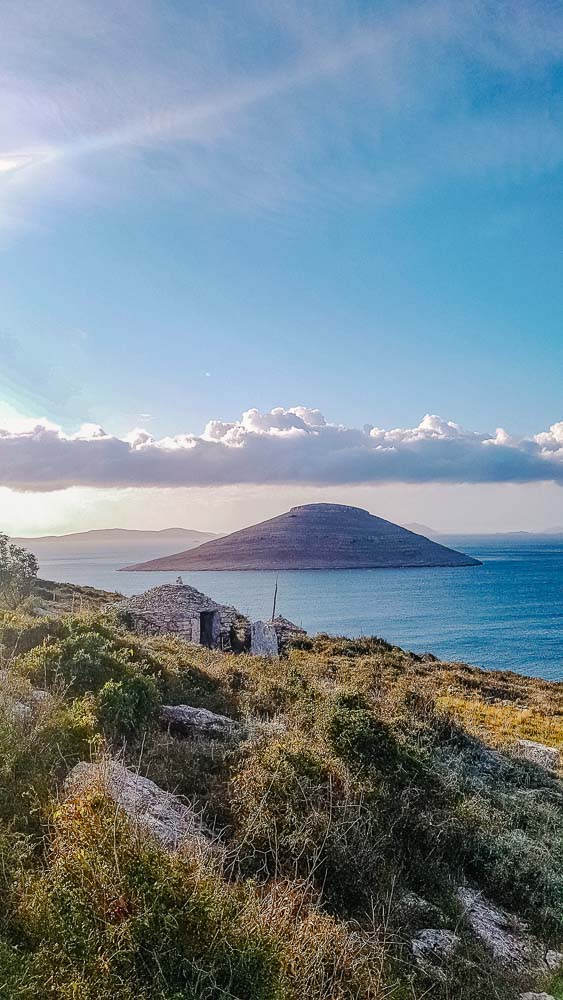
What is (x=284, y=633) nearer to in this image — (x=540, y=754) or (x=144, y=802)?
(x=540, y=754)

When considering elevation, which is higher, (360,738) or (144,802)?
(144,802)

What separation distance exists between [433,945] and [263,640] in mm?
25327

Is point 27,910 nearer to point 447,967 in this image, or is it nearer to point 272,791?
point 272,791

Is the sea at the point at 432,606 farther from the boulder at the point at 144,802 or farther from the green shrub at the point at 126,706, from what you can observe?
the boulder at the point at 144,802

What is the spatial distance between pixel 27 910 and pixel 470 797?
812 cm

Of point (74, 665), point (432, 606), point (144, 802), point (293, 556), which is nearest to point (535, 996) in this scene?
point (144, 802)

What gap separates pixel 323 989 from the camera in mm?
4531

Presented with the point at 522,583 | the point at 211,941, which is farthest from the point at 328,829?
the point at 522,583

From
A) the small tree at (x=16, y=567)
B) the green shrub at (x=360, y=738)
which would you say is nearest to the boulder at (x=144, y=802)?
the green shrub at (x=360, y=738)

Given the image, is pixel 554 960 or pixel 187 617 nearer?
pixel 554 960

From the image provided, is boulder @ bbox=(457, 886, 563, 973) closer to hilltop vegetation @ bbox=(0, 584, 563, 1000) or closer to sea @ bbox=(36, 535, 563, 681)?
hilltop vegetation @ bbox=(0, 584, 563, 1000)

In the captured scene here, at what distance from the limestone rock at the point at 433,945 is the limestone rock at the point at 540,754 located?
10.4m

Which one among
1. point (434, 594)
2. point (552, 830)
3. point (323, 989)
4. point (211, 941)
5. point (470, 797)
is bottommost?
point (434, 594)

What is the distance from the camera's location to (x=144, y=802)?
247 inches
